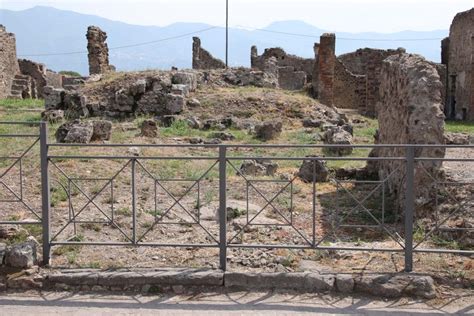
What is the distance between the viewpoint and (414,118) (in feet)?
28.5

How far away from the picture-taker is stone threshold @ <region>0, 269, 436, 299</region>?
225 inches

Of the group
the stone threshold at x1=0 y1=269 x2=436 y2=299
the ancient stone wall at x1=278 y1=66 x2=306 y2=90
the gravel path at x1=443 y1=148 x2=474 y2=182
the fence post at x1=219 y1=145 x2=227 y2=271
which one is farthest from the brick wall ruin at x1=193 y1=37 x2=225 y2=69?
the stone threshold at x1=0 y1=269 x2=436 y2=299

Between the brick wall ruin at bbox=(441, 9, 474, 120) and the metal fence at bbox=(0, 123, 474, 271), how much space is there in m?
15.9

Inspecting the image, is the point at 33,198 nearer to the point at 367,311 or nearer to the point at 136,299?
the point at 136,299

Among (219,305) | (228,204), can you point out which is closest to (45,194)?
(219,305)

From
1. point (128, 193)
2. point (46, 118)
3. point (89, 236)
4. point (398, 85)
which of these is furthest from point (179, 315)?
point (46, 118)

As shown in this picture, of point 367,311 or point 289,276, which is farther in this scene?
point 289,276

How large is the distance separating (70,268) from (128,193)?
3389 millimetres

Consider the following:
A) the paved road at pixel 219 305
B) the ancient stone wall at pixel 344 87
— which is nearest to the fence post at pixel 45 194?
the paved road at pixel 219 305

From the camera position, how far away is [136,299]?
18.6 feet

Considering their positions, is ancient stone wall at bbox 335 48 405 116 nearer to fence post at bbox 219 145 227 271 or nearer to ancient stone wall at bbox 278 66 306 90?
ancient stone wall at bbox 278 66 306 90

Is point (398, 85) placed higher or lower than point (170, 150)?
higher

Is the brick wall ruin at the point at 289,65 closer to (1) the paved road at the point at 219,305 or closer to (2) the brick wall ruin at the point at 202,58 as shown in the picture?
(2) the brick wall ruin at the point at 202,58

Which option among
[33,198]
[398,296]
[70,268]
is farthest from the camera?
[33,198]
